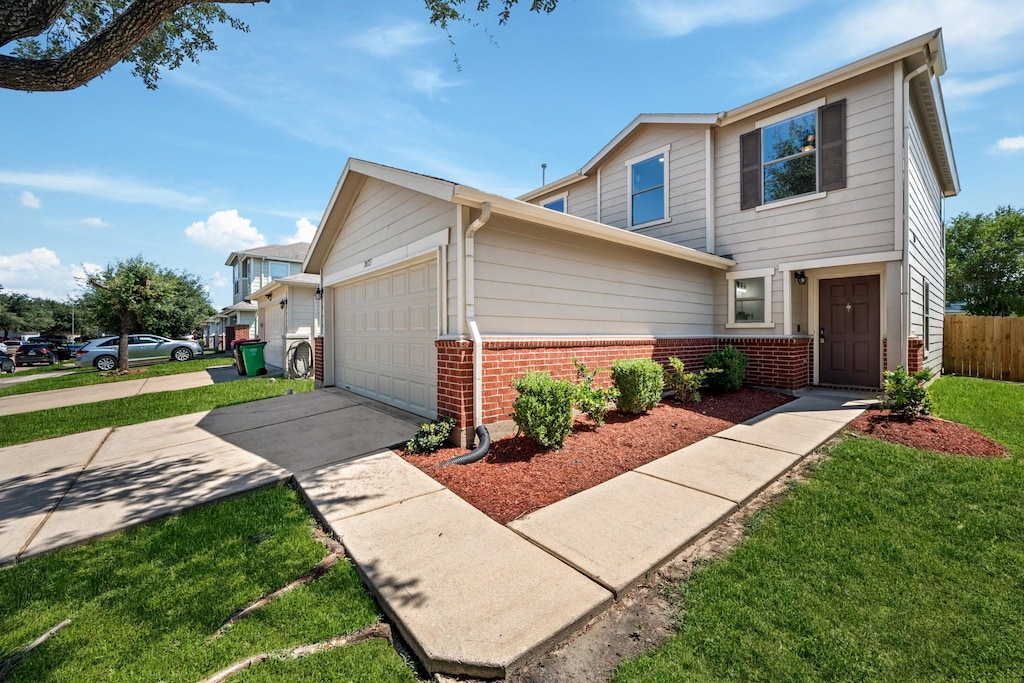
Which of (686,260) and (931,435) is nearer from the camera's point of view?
(931,435)

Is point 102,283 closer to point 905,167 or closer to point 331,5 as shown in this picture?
point 331,5

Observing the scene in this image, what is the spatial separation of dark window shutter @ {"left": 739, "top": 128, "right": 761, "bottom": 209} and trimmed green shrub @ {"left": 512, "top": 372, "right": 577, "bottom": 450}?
21.6 ft

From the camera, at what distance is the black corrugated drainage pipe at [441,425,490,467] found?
453 cm

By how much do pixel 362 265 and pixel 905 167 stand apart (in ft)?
30.8

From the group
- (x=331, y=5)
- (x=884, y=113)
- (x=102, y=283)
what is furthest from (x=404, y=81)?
(x=102, y=283)

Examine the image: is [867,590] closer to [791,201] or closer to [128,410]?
[791,201]

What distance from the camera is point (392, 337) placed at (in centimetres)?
704

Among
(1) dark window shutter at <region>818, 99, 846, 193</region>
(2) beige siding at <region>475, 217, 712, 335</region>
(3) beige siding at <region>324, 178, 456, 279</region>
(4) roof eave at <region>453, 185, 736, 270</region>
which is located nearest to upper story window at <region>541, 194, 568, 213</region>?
(2) beige siding at <region>475, 217, 712, 335</region>

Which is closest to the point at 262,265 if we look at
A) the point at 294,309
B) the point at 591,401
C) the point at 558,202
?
the point at 294,309

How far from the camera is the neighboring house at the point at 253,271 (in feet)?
84.8

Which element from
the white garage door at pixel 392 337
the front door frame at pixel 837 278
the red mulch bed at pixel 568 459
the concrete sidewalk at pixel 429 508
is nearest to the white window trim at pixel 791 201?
the front door frame at pixel 837 278

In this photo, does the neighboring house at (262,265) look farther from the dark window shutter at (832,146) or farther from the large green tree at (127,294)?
the dark window shutter at (832,146)

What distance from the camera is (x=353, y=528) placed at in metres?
3.21

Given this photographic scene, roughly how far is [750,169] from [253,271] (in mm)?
27514
